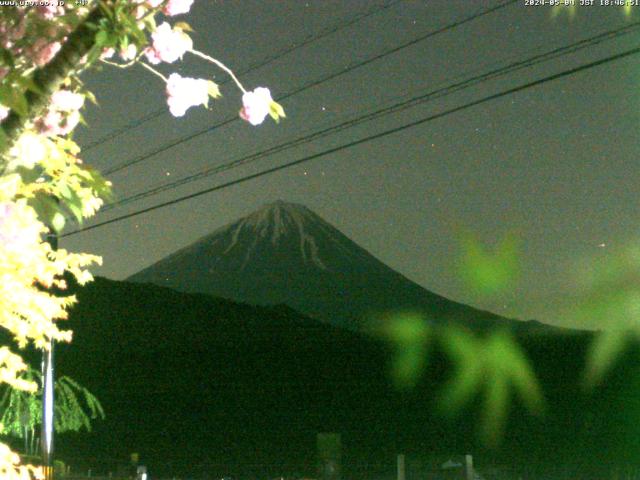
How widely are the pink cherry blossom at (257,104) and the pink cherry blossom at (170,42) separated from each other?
0.39 m

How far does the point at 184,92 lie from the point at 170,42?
0.23 m

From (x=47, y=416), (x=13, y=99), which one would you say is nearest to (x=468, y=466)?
(x=47, y=416)

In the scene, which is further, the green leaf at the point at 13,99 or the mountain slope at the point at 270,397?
the mountain slope at the point at 270,397

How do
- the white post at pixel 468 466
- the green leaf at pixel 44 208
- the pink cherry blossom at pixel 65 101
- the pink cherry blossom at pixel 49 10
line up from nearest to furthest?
the green leaf at pixel 44 208
the pink cherry blossom at pixel 49 10
the pink cherry blossom at pixel 65 101
the white post at pixel 468 466

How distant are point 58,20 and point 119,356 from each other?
258 feet

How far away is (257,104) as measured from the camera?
13.0 feet

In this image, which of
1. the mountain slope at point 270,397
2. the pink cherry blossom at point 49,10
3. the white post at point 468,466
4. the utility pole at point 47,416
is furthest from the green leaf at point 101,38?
the mountain slope at point 270,397

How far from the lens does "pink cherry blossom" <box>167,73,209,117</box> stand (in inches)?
162

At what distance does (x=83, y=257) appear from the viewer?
9.16 m

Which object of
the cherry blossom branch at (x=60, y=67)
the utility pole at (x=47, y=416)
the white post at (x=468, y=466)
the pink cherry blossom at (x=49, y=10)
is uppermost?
the pink cherry blossom at (x=49, y=10)

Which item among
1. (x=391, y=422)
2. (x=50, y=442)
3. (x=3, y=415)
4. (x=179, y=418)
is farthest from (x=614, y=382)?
(x=50, y=442)

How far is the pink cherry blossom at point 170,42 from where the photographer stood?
13.5 ft

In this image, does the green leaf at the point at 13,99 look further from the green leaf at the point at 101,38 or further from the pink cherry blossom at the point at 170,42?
the pink cherry blossom at the point at 170,42

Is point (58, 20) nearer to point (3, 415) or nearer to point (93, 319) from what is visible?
point (3, 415)
